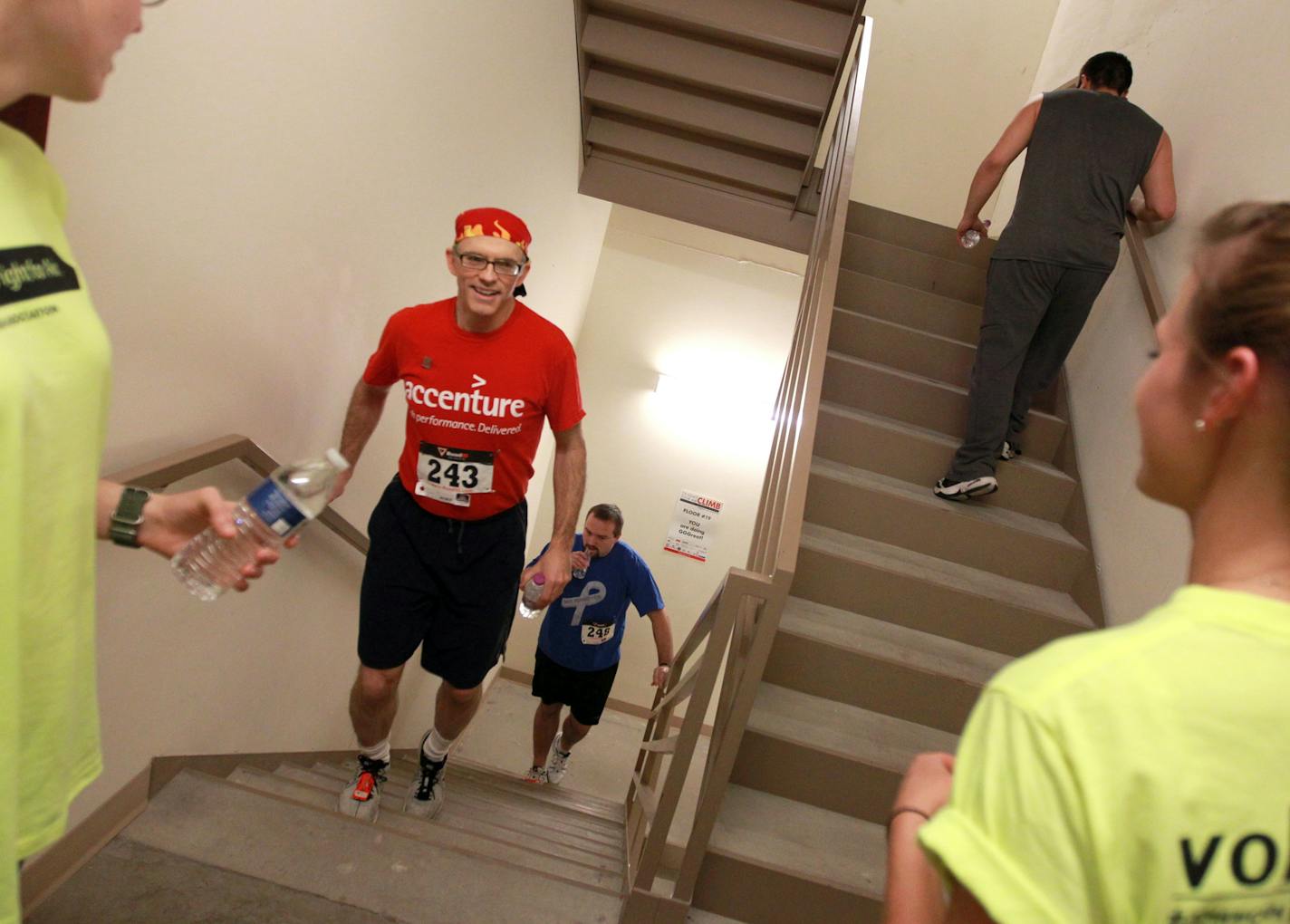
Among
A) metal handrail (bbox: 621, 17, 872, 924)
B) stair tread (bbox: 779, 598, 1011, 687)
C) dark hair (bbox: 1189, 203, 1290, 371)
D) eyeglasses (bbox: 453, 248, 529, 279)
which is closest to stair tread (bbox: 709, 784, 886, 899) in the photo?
metal handrail (bbox: 621, 17, 872, 924)

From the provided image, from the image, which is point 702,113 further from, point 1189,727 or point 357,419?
point 1189,727

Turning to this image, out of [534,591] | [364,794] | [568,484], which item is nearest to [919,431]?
[568,484]

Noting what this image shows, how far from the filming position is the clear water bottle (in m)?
1.16

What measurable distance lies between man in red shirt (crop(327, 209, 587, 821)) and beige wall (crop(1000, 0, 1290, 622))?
1818 mm

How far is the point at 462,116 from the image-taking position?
3.03 m

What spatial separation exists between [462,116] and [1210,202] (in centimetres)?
257

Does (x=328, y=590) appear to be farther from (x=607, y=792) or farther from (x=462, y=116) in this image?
(x=607, y=792)

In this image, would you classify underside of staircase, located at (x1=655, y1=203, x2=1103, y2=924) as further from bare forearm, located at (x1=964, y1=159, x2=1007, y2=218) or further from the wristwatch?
the wristwatch

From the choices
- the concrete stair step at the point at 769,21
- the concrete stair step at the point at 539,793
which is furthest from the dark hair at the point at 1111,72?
the concrete stair step at the point at 539,793

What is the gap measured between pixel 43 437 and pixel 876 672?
7.79 ft

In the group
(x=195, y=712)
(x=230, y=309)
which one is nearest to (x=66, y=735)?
(x=230, y=309)

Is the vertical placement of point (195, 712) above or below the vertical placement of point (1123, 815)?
below

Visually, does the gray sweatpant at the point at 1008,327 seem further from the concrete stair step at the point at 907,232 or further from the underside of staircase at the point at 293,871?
the underside of staircase at the point at 293,871

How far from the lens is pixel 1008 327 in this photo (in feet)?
9.95
